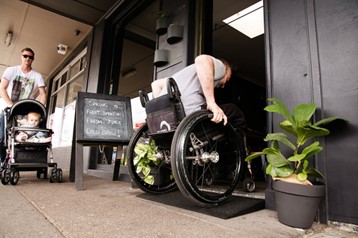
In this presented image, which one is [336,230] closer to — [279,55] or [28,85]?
[279,55]

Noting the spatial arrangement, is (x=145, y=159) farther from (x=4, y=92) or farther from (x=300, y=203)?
(x=4, y=92)

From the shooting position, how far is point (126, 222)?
1.07 metres


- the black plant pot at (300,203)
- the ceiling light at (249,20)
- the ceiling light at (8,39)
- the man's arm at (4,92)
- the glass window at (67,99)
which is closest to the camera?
the black plant pot at (300,203)

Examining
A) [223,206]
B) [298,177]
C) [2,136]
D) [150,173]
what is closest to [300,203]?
[298,177]

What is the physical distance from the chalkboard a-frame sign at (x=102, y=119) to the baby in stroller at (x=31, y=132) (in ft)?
2.08

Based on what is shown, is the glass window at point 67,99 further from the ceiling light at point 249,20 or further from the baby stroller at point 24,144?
the ceiling light at point 249,20

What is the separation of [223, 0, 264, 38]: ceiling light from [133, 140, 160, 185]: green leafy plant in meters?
2.72

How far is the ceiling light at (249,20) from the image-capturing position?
135 inches

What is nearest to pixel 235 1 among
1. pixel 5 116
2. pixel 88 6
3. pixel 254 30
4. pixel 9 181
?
pixel 254 30

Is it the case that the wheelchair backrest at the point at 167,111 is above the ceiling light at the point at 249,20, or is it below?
below

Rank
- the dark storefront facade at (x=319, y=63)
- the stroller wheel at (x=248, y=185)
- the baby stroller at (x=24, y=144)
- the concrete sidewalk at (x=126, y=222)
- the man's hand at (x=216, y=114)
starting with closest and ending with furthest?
the concrete sidewalk at (x=126, y=222), the dark storefront facade at (x=319, y=63), the man's hand at (x=216, y=114), the stroller wheel at (x=248, y=185), the baby stroller at (x=24, y=144)

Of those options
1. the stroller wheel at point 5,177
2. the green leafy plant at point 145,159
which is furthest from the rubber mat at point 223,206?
the stroller wheel at point 5,177

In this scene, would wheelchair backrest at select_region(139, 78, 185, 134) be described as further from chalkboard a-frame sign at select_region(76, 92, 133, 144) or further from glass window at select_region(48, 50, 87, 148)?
glass window at select_region(48, 50, 87, 148)

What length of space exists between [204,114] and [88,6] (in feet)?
10.4
